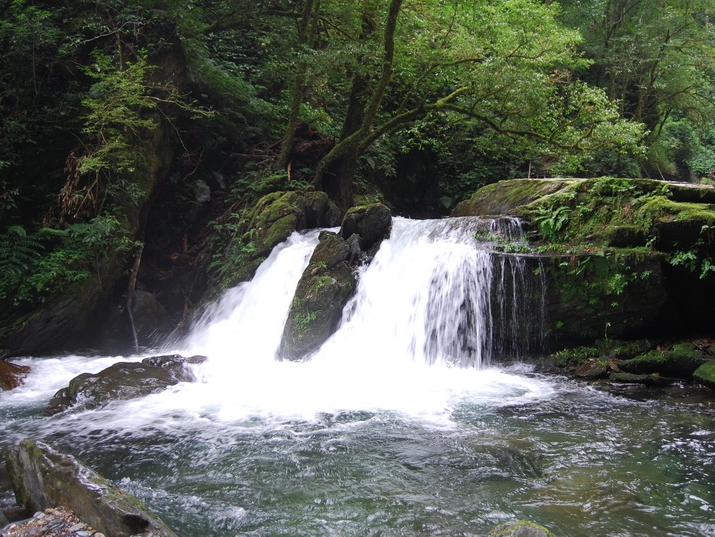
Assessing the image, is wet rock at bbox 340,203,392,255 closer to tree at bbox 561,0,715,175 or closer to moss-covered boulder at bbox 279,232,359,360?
moss-covered boulder at bbox 279,232,359,360

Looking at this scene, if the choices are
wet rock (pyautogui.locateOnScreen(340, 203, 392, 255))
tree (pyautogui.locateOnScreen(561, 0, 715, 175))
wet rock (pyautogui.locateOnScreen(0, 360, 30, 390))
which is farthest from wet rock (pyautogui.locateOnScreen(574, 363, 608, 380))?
tree (pyautogui.locateOnScreen(561, 0, 715, 175))

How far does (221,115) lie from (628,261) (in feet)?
35.4

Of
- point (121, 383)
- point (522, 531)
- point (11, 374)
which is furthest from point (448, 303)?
point (11, 374)

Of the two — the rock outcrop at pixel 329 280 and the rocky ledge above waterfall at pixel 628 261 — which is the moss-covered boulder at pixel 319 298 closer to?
the rock outcrop at pixel 329 280

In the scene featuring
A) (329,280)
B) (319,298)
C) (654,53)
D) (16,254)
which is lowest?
(319,298)

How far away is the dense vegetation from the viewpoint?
32.9ft

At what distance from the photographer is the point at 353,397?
7184 mm

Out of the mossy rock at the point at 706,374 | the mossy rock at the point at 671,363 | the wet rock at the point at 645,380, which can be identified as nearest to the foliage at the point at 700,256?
the mossy rock at the point at 671,363

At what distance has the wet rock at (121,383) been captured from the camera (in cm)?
680

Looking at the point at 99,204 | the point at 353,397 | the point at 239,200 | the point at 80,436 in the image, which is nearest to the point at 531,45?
the point at 239,200

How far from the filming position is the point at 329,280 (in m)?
9.84

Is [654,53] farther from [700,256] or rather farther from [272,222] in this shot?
[272,222]

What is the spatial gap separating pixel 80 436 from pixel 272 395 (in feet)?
8.06

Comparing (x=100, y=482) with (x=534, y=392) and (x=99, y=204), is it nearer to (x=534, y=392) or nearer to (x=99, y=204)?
(x=534, y=392)
